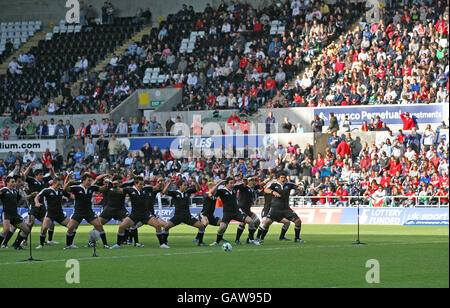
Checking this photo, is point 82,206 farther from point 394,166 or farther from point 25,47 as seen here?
point 25,47

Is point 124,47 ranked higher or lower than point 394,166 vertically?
higher

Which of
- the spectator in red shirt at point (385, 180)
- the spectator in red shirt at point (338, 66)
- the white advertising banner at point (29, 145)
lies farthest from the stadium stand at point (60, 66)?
the spectator in red shirt at point (385, 180)

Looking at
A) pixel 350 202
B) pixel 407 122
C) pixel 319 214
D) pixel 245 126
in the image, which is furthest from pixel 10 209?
pixel 407 122

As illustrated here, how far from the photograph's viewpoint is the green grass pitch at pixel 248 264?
16.1m

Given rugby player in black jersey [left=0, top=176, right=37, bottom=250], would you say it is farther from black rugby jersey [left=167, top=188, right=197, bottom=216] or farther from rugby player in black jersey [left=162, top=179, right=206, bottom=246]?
black rugby jersey [left=167, top=188, right=197, bottom=216]

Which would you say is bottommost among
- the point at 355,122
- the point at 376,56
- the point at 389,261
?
the point at 389,261

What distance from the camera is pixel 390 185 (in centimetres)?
3784

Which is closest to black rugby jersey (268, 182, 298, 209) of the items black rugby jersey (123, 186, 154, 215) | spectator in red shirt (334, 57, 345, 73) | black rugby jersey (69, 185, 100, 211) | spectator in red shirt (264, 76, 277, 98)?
black rugby jersey (123, 186, 154, 215)

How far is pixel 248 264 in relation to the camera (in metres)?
19.7

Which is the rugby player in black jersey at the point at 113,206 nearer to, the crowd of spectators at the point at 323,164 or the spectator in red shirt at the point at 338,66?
the crowd of spectators at the point at 323,164

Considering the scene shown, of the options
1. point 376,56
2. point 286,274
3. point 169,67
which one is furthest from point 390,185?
point 286,274
